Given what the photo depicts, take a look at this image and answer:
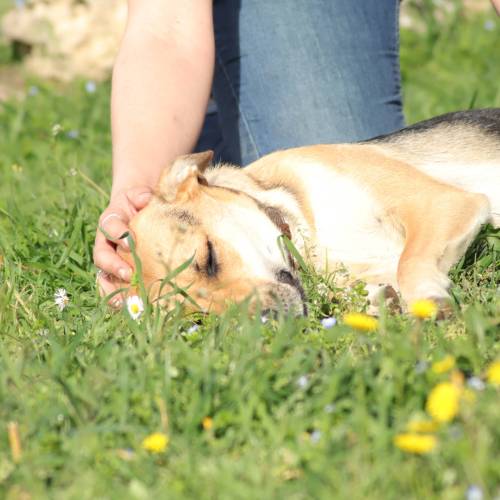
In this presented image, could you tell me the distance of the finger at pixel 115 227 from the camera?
10.7 ft

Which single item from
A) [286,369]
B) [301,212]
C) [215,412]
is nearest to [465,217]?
[301,212]

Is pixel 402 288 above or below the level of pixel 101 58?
above

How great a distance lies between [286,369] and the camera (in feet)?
7.40

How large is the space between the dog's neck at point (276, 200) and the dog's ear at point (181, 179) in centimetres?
19

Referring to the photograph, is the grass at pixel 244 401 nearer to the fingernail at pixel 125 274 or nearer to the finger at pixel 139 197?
the fingernail at pixel 125 274

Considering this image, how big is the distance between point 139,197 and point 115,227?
19 centimetres

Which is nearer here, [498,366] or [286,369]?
[498,366]

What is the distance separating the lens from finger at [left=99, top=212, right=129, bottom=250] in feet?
10.7

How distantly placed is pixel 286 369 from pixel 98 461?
1.78 feet

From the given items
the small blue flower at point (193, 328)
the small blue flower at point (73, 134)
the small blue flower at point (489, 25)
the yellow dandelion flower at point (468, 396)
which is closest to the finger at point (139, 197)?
the small blue flower at point (193, 328)

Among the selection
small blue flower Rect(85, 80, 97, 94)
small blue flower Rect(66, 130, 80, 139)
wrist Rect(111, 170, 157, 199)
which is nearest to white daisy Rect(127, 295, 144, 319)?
wrist Rect(111, 170, 157, 199)

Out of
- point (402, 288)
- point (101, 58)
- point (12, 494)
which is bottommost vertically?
point (101, 58)

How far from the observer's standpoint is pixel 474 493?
166 cm

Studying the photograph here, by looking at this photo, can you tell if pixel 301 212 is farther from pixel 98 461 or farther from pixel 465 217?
pixel 98 461
